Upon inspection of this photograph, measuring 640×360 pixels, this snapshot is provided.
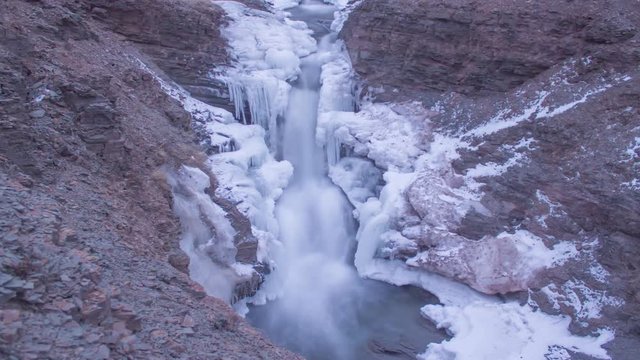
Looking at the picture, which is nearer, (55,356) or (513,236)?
(55,356)

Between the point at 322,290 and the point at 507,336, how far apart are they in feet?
14.3

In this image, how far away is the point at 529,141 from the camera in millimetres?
15094

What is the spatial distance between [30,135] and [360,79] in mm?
12204

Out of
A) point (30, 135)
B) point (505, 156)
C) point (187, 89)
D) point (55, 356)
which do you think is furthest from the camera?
point (187, 89)

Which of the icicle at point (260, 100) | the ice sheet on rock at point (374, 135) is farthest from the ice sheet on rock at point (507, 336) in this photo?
the icicle at point (260, 100)

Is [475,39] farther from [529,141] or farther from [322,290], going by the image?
[322,290]

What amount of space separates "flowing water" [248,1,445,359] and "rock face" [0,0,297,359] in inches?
65.4

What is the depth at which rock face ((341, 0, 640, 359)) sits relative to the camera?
1275cm

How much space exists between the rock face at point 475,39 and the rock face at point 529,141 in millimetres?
33

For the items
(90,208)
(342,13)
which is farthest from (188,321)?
(342,13)

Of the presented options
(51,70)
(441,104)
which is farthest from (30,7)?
(441,104)

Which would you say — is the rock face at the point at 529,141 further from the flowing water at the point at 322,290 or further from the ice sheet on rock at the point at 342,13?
the ice sheet on rock at the point at 342,13

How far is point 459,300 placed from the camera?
543 inches

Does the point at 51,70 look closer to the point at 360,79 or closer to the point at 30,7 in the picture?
the point at 30,7
